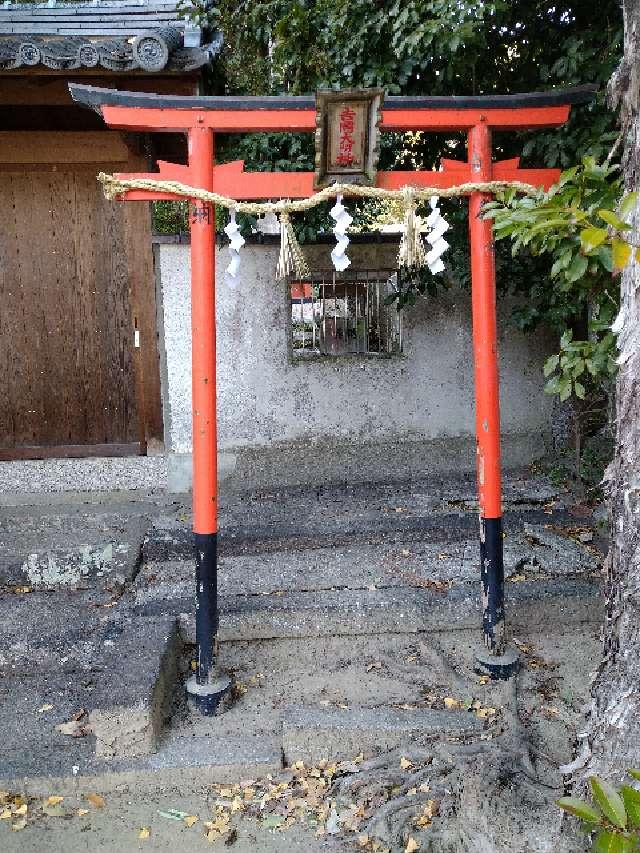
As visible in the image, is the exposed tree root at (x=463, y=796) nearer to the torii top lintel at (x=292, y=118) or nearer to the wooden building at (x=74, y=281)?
the torii top lintel at (x=292, y=118)

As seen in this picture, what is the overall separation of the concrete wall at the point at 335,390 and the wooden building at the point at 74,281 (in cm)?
40

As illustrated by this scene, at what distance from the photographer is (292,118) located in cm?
395

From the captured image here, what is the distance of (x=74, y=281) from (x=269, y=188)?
12.6 ft

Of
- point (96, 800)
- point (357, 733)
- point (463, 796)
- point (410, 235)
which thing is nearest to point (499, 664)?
point (357, 733)

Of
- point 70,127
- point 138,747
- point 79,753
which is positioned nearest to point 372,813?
point 138,747

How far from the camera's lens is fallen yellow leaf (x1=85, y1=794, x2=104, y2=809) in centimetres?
348

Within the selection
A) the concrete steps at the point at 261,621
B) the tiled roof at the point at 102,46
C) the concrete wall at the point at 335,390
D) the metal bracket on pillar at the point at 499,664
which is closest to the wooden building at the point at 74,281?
the tiled roof at the point at 102,46

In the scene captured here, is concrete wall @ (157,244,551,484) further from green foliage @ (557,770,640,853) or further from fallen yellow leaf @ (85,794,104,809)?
green foliage @ (557,770,640,853)

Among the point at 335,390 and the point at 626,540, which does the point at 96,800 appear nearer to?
the point at 626,540

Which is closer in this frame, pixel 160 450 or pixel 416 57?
pixel 416 57

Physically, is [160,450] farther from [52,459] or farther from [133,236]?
[133,236]

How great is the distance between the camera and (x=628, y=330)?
2740mm

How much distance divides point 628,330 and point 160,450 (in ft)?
17.4

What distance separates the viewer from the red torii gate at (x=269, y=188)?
12.8ft
